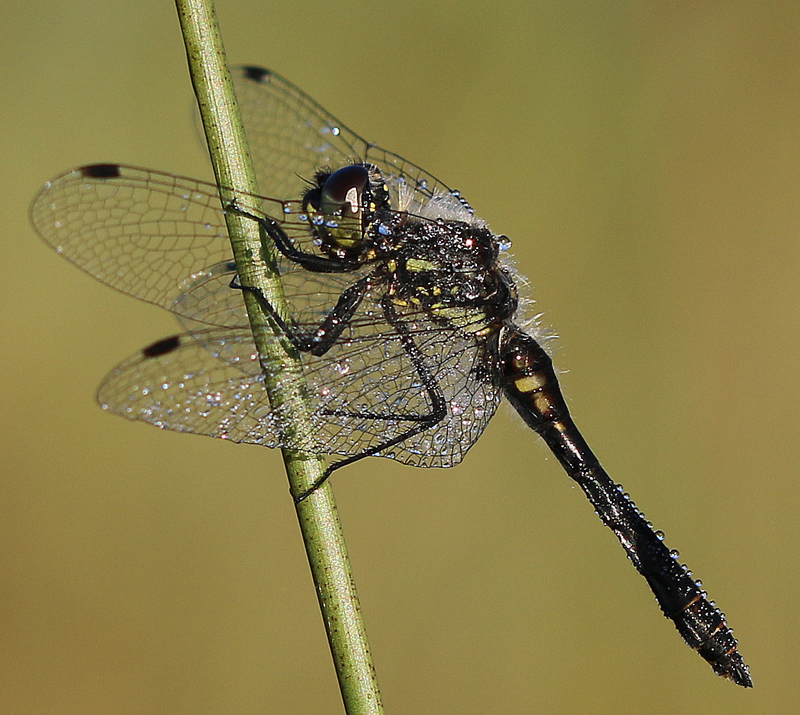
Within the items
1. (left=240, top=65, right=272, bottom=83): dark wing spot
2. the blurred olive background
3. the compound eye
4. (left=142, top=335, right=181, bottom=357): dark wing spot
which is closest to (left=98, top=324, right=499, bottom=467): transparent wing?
(left=142, top=335, right=181, bottom=357): dark wing spot

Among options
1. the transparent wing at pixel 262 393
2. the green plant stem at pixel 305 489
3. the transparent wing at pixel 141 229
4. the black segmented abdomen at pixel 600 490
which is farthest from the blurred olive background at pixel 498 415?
the green plant stem at pixel 305 489

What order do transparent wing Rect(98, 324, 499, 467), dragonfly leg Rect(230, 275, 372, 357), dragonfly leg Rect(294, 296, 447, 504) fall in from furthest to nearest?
dragonfly leg Rect(294, 296, 447, 504)
transparent wing Rect(98, 324, 499, 467)
dragonfly leg Rect(230, 275, 372, 357)

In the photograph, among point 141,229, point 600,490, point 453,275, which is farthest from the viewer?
point 600,490

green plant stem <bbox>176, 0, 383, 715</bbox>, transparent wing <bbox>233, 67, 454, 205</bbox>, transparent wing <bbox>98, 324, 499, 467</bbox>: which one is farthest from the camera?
transparent wing <bbox>233, 67, 454, 205</bbox>

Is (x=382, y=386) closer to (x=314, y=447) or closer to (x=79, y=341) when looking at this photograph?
(x=314, y=447)

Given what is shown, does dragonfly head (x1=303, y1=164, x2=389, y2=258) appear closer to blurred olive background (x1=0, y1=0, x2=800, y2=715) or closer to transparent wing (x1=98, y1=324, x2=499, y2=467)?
transparent wing (x1=98, y1=324, x2=499, y2=467)

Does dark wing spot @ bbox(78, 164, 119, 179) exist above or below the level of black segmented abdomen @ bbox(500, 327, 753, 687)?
above

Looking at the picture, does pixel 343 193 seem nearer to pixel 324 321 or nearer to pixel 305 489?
pixel 324 321

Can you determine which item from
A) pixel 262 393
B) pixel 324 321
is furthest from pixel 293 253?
pixel 262 393
